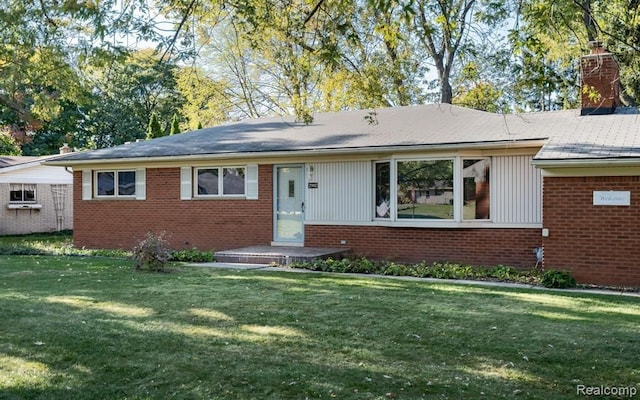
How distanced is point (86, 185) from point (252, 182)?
5.86m

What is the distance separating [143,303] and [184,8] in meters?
3.97

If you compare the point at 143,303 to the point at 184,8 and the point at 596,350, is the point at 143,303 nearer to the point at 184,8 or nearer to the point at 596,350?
the point at 184,8

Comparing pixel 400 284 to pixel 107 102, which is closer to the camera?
pixel 400 284

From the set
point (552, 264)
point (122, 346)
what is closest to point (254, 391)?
point (122, 346)

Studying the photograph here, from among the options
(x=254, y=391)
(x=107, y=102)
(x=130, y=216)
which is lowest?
(x=254, y=391)

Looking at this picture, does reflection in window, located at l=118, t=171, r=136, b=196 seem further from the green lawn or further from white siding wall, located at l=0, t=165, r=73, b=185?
white siding wall, located at l=0, t=165, r=73, b=185

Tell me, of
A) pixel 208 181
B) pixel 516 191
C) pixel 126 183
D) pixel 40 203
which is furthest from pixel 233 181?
pixel 40 203

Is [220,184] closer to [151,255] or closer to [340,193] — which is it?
[340,193]

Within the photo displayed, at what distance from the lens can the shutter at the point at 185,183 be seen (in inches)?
635

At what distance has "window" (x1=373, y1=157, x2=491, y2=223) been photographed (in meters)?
12.8

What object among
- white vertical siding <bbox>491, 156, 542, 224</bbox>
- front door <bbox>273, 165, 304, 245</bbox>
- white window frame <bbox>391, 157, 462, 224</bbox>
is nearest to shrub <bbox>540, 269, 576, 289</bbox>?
white vertical siding <bbox>491, 156, 542, 224</bbox>

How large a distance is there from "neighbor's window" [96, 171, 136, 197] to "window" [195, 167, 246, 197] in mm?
2343

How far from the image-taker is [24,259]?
46.9 feet

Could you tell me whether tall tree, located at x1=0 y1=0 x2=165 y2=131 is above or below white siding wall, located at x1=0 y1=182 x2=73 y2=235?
above
